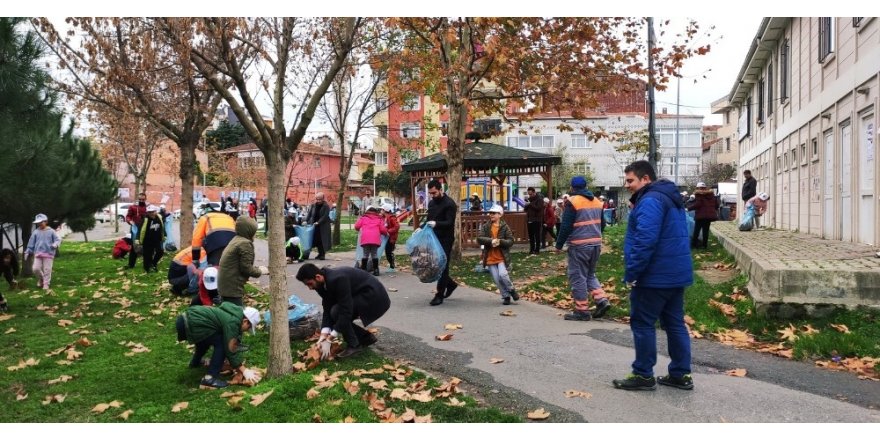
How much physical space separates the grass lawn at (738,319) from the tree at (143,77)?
5.91 metres

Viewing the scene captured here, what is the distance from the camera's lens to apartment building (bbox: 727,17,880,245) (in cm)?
1209

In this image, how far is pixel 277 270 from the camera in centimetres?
589

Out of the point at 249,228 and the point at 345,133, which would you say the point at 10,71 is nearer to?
the point at 249,228

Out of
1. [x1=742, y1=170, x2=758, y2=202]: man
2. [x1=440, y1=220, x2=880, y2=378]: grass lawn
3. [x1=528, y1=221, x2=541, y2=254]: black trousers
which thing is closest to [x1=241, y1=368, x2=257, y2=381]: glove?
[x1=440, y1=220, x2=880, y2=378]: grass lawn

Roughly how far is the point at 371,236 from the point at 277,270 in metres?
7.54

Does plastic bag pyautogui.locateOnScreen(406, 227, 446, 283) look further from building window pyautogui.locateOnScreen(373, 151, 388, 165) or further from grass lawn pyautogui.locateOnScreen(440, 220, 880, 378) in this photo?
building window pyautogui.locateOnScreen(373, 151, 388, 165)

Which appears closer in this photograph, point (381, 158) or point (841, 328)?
point (841, 328)

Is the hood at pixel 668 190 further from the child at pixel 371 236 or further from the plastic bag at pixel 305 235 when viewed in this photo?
the plastic bag at pixel 305 235

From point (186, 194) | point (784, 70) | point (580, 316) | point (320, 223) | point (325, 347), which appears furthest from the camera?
point (784, 70)

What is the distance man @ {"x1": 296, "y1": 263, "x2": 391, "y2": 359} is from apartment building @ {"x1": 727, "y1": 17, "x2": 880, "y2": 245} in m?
9.05

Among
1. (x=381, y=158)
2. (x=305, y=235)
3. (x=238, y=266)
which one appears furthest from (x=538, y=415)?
(x=381, y=158)

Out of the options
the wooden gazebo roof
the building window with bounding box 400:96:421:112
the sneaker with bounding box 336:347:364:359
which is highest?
the building window with bounding box 400:96:421:112

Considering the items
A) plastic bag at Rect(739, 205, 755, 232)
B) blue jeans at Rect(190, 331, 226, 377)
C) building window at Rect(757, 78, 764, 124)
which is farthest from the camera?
building window at Rect(757, 78, 764, 124)

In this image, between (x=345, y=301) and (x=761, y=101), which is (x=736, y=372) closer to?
(x=345, y=301)
